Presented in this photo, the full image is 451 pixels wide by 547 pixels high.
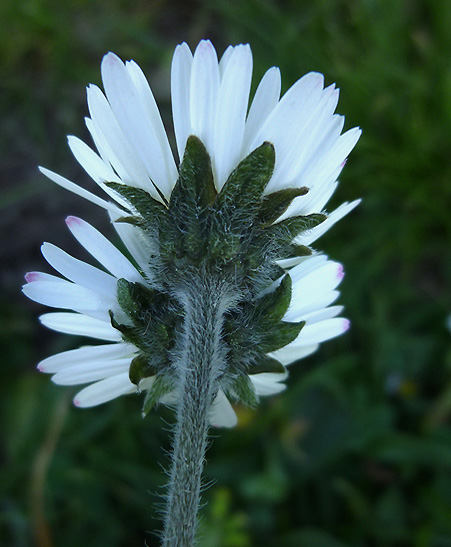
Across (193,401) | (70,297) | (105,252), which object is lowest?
(193,401)

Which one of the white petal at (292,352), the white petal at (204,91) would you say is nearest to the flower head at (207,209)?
the white petal at (204,91)

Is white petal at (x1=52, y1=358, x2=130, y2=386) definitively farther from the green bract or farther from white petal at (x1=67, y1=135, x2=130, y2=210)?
white petal at (x1=67, y1=135, x2=130, y2=210)

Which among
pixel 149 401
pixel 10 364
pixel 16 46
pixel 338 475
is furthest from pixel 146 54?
pixel 149 401

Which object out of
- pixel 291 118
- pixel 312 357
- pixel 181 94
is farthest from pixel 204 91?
pixel 312 357

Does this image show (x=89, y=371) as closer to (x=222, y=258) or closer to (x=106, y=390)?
(x=106, y=390)

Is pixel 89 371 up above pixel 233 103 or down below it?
below

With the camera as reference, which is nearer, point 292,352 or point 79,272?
point 79,272
